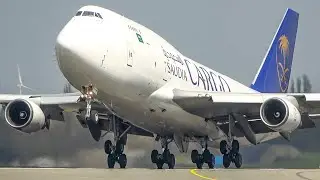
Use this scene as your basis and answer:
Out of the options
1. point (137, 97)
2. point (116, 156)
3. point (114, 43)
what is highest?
point (114, 43)

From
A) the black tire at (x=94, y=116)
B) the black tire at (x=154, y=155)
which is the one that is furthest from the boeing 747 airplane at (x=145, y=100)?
the black tire at (x=94, y=116)

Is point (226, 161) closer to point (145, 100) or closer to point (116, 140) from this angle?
point (116, 140)

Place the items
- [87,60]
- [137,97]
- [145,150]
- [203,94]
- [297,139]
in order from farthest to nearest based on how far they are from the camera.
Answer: [297,139]
[145,150]
[203,94]
[137,97]
[87,60]

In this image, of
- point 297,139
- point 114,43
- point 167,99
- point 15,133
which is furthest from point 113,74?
point 297,139

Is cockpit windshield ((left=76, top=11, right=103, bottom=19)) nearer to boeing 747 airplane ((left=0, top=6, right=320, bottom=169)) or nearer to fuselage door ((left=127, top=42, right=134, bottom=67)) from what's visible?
boeing 747 airplane ((left=0, top=6, right=320, bottom=169))

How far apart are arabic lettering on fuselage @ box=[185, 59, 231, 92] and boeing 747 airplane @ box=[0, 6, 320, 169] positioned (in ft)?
0.23

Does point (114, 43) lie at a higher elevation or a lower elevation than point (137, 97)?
higher

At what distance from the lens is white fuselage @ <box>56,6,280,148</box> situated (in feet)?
89.2

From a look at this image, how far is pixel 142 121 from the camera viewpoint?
Answer: 31438 mm

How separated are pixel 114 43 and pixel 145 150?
1242 centimetres

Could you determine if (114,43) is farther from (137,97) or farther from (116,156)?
(116,156)

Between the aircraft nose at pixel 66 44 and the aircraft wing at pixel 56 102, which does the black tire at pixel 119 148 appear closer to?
the aircraft wing at pixel 56 102

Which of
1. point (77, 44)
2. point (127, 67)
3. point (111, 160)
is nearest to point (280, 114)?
point (127, 67)

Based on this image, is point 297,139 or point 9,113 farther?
point 297,139
